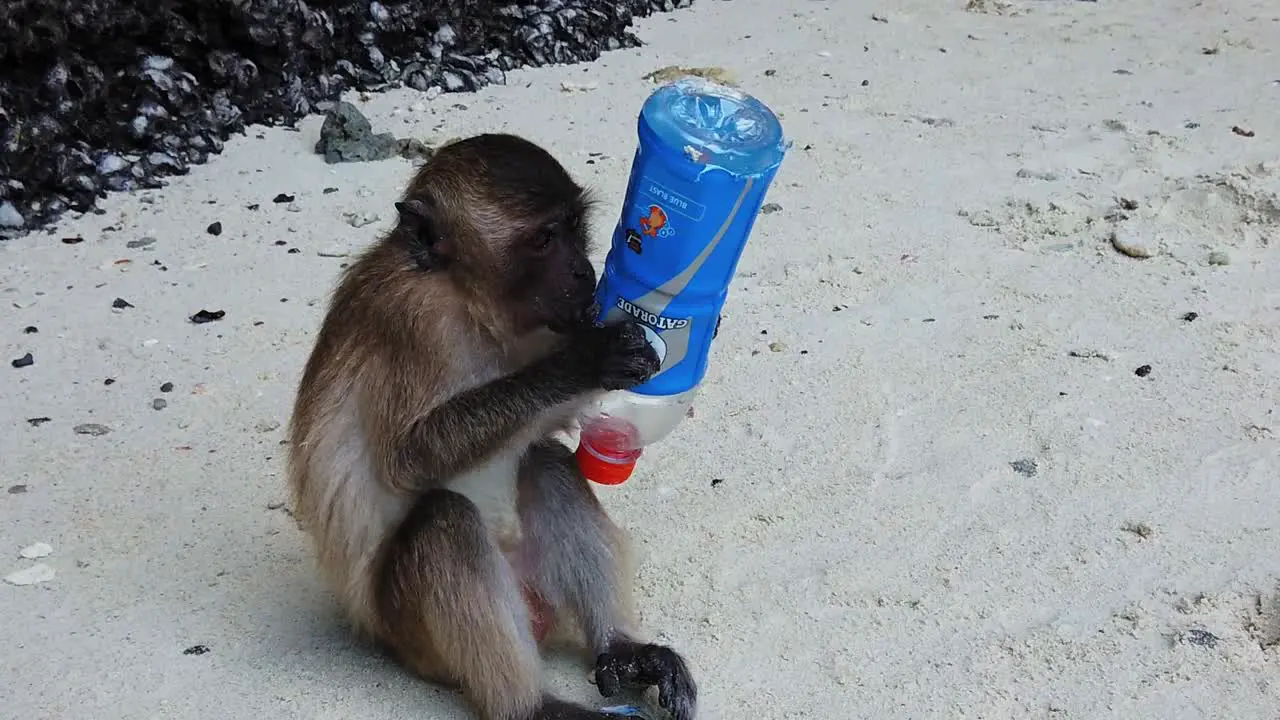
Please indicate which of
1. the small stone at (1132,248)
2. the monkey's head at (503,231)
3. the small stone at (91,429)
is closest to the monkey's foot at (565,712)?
the monkey's head at (503,231)

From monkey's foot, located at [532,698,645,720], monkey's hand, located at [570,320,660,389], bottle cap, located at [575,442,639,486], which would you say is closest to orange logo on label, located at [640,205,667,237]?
monkey's hand, located at [570,320,660,389]

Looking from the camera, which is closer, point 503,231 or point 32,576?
Answer: point 503,231

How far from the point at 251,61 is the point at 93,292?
2018 mm

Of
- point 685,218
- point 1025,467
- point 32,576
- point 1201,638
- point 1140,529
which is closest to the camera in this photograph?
point 685,218

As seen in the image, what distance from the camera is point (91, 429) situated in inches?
174

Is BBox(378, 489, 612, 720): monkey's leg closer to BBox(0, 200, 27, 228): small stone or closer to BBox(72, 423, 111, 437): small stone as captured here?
BBox(72, 423, 111, 437): small stone

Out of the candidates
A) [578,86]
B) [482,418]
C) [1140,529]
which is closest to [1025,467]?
[1140,529]

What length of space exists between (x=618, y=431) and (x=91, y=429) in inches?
84.2

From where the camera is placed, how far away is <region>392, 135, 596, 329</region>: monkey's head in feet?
10.0

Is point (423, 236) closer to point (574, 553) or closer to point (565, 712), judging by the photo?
point (574, 553)

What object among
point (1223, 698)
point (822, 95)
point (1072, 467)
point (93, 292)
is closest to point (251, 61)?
point (93, 292)

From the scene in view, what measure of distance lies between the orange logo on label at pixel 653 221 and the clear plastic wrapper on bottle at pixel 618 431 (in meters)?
0.52

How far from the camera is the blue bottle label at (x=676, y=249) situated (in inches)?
110

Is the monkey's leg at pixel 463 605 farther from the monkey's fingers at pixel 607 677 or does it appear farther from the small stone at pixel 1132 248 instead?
the small stone at pixel 1132 248
